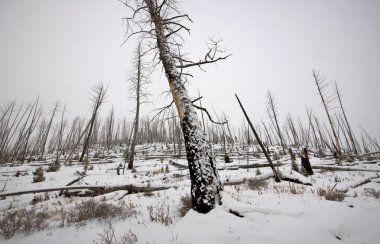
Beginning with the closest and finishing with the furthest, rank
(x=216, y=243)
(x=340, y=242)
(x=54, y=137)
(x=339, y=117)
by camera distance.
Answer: (x=340, y=242)
(x=216, y=243)
(x=339, y=117)
(x=54, y=137)

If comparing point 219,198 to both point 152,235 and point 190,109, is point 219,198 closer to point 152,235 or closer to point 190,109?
point 152,235

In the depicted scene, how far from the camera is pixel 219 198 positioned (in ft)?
12.4

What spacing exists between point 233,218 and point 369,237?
1880 mm

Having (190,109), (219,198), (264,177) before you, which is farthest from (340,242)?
(264,177)

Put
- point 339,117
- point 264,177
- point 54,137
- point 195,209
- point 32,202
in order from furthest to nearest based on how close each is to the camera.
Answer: point 54,137
point 339,117
point 264,177
point 32,202
point 195,209

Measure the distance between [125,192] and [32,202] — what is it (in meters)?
3.07

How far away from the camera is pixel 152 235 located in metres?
3.33

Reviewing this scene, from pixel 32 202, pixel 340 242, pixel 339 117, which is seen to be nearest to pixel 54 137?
pixel 32 202

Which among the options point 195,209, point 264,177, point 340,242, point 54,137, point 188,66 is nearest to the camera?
point 340,242

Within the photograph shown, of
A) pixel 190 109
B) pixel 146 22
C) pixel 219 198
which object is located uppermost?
pixel 146 22

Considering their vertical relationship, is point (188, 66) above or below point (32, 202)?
above

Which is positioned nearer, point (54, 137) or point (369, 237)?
point (369, 237)

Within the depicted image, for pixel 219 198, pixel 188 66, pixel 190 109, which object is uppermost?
pixel 188 66

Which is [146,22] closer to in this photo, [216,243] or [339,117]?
[216,243]
